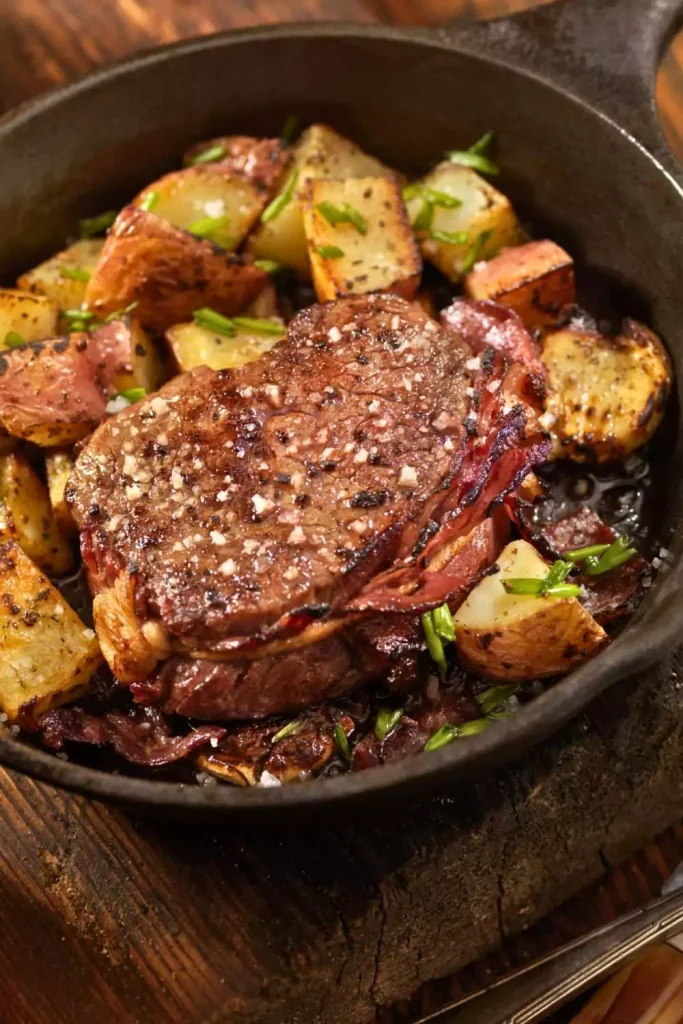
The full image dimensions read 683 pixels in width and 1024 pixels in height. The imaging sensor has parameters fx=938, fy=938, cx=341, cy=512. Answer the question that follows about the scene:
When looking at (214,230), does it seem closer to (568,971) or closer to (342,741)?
(342,741)

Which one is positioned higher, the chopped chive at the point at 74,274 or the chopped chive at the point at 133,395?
the chopped chive at the point at 74,274

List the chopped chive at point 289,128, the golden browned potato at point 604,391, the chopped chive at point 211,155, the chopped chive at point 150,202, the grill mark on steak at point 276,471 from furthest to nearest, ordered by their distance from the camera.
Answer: the chopped chive at point 289,128
the chopped chive at point 211,155
the chopped chive at point 150,202
the golden browned potato at point 604,391
the grill mark on steak at point 276,471

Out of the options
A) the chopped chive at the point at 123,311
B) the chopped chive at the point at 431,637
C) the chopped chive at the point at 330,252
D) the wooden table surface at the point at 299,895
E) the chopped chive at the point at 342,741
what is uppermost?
the chopped chive at the point at 123,311

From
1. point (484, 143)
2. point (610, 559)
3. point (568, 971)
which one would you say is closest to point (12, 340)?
point (484, 143)

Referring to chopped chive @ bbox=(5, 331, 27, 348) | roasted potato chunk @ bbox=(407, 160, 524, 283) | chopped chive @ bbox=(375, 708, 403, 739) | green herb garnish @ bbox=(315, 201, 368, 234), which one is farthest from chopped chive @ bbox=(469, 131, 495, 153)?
chopped chive @ bbox=(375, 708, 403, 739)

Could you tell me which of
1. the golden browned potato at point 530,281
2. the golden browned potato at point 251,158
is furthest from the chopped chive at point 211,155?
the golden browned potato at point 530,281

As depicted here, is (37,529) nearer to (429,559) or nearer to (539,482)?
(429,559)

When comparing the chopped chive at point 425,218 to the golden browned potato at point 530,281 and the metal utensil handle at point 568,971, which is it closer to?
the golden browned potato at point 530,281
